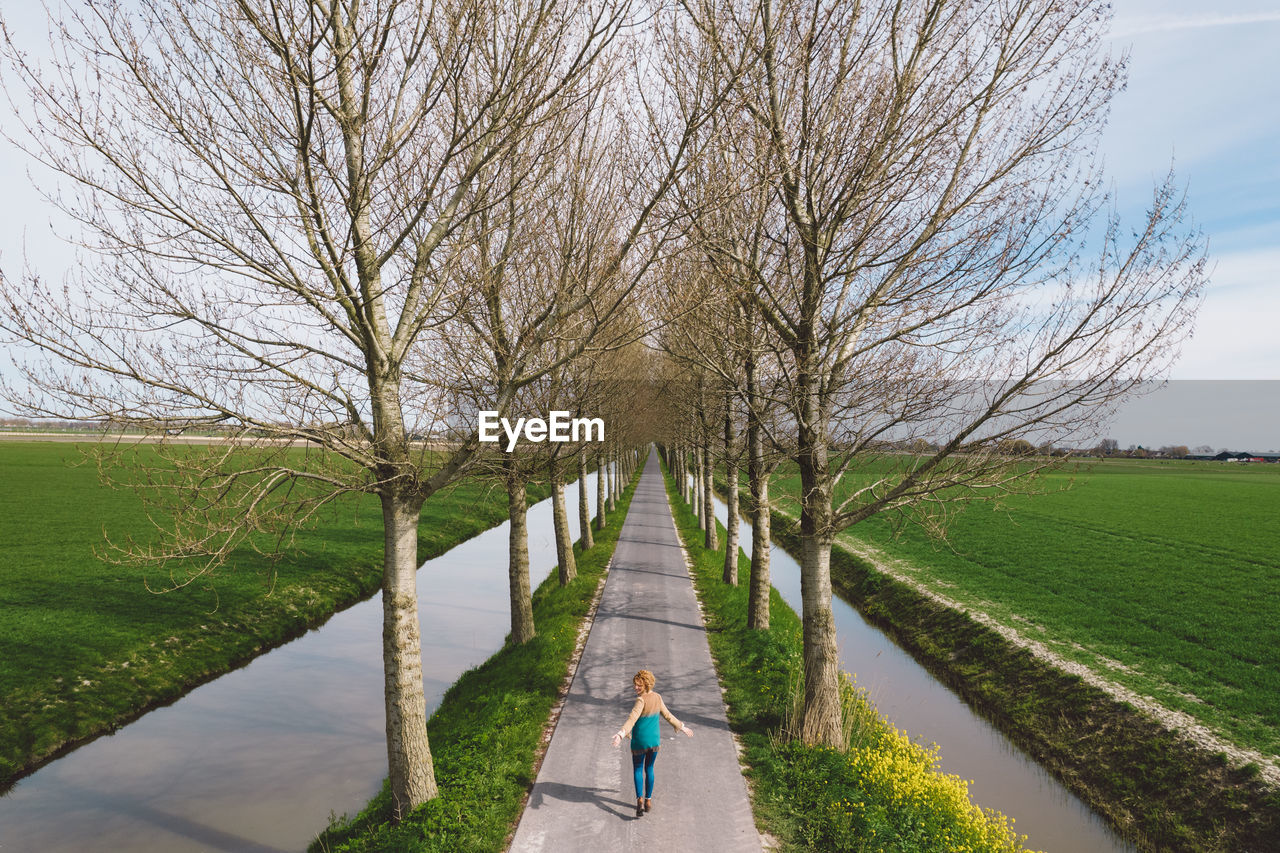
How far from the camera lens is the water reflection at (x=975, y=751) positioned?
9367 mm

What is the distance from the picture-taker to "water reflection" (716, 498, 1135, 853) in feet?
30.7

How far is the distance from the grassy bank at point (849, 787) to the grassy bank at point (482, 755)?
2.79m

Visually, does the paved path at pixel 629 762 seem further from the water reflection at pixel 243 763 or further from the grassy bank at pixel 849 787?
the water reflection at pixel 243 763

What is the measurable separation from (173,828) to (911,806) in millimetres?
9481

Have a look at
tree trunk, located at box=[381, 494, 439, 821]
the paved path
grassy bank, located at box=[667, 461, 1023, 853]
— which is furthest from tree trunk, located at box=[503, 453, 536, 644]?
tree trunk, located at box=[381, 494, 439, 821]

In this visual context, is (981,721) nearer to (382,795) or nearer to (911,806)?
(911,806)

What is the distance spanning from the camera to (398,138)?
225 inches

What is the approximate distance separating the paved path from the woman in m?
0.24

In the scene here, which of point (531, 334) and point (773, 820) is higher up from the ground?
point (531, 334)

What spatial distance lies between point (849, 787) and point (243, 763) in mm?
9408

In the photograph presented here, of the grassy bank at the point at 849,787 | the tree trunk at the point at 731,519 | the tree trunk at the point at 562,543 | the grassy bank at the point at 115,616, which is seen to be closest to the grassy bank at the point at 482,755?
the grassy bank at the point at 849,787

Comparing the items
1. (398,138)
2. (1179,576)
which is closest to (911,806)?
(398,138)

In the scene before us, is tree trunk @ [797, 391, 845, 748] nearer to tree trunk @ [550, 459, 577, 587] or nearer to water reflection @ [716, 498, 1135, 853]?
water reflection @ [716, 498, 1135, 853]

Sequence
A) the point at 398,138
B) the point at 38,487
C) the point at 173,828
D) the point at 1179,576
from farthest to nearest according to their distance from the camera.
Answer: the point at 38,487 < the point at 1179,576 < the point at 173,828 < the point at 398,138
